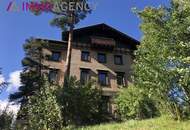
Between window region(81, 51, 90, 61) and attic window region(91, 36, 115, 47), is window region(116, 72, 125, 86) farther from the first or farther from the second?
window region(81, 51, 90, 61)

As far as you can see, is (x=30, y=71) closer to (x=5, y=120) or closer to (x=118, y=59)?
(x=118, y=59)

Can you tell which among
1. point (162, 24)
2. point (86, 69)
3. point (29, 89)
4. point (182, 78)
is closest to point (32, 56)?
point (29, 89)

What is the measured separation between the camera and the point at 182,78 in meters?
17.5

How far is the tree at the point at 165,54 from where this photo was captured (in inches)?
705

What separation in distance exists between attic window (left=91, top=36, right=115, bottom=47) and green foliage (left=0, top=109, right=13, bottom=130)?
26127mm

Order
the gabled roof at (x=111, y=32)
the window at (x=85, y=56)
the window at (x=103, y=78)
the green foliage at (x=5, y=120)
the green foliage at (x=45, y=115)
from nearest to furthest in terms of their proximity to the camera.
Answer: the green foliage at (x=5, y=120) < the green foliage at (x=45, y=115) < the window at (x=103, y=78) < the window at (x=85, y=56) < the gabled roof at (x=111, y=32)

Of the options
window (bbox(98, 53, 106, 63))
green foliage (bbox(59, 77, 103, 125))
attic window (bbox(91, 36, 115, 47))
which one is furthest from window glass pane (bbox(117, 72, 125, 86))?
green foliage (bbox(59, 77, 103, 125))

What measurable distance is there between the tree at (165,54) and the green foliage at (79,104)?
21.6 feet

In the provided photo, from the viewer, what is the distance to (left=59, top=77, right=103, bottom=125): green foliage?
82.8 feet

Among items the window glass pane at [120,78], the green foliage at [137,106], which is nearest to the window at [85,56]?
the window glass pane at [120,78]

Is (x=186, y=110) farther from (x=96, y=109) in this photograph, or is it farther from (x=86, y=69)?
(x=86, y=69)

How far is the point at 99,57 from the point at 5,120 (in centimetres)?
2693

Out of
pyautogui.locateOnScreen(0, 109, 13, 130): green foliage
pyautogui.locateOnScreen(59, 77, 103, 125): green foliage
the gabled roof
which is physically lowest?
pyautogui.locateOnScreen(0, 109, 13, 130): green foliage

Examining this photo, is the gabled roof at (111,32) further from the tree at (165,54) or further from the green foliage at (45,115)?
the green foliage at (45,115)
